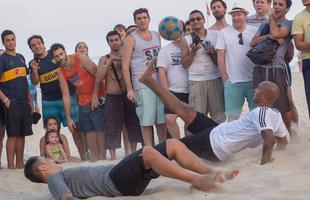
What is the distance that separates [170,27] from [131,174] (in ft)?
8.16

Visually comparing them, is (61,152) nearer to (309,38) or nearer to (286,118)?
(286,118)

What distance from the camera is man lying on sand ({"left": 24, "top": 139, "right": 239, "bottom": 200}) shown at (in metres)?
4.48

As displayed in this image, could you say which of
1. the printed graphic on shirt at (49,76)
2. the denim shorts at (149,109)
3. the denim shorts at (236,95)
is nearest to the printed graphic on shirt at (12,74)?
the printed graphic on shirt at (49,76)

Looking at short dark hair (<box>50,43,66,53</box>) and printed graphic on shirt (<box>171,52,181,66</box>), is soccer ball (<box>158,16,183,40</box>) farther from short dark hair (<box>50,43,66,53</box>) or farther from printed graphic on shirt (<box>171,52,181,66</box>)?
short dark hair (<box>50,43,66,53</box>)

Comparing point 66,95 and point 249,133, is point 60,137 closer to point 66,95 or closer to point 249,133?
point 66,95

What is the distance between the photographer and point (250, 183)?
4621 millimetres

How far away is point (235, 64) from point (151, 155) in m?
2.56

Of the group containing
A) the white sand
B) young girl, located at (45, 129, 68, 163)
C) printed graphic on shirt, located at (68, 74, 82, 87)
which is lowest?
young girl, located at (45, 129, 68, 163)

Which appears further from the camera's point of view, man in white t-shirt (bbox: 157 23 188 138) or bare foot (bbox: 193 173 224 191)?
man in white t-shirt (bbox: 157 23 188 138)

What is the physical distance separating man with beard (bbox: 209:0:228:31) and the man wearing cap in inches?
11.8

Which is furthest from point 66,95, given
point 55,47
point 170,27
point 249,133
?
point 249,133

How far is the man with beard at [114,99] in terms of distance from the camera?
739 centimetres

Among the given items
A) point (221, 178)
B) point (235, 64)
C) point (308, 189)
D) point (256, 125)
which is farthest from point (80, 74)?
point (308, 189)

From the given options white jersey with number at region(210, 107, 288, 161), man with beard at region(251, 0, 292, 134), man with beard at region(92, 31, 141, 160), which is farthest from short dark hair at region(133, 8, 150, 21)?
white jersey with number at region(210, 107, 288, 161)
